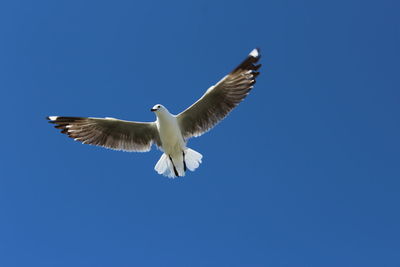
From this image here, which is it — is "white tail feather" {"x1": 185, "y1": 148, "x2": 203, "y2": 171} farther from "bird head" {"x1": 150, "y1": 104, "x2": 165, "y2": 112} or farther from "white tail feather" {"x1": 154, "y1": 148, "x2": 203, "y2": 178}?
"bird head" {"x1": 150, "y1": 104, "x2": 165, "y2": 112}

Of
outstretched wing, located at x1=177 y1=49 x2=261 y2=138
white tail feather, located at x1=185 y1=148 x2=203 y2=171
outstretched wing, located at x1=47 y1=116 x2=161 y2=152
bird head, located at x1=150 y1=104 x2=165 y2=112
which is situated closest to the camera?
bird head, located at x1=150 y1=104 x2=165 y2=112

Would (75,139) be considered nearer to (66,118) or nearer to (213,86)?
(66,118)

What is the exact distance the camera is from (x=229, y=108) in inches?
443

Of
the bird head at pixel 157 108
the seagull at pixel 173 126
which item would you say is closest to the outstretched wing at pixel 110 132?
the seagull at pixel 173 126

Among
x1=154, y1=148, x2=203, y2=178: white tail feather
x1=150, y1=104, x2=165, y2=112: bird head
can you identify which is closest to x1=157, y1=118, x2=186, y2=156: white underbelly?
x1=154, y1=148, x2=203, y2=178: white tail feather

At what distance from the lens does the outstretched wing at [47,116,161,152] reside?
38.5 feet

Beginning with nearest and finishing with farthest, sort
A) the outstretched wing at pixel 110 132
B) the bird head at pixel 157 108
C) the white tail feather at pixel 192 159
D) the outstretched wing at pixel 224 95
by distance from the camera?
the bird head at pixel 157 108 < the outstretched wing at pixel 224 95 < the white tail feather at pixel 192 159 < the outstretched wing at pixel 110 132

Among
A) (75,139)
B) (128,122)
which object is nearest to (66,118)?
(75,139)

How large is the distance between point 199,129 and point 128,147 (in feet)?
4.99

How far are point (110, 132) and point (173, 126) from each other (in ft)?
4.72

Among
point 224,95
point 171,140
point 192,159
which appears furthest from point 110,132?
point 224,95

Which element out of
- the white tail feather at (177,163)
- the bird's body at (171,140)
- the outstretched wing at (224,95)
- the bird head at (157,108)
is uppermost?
the outstretched wing at (224,95)

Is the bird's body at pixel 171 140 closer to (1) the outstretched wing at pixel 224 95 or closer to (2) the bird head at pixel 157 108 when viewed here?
(2) the bird head at pixel 157 108

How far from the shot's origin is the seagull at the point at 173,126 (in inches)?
440
